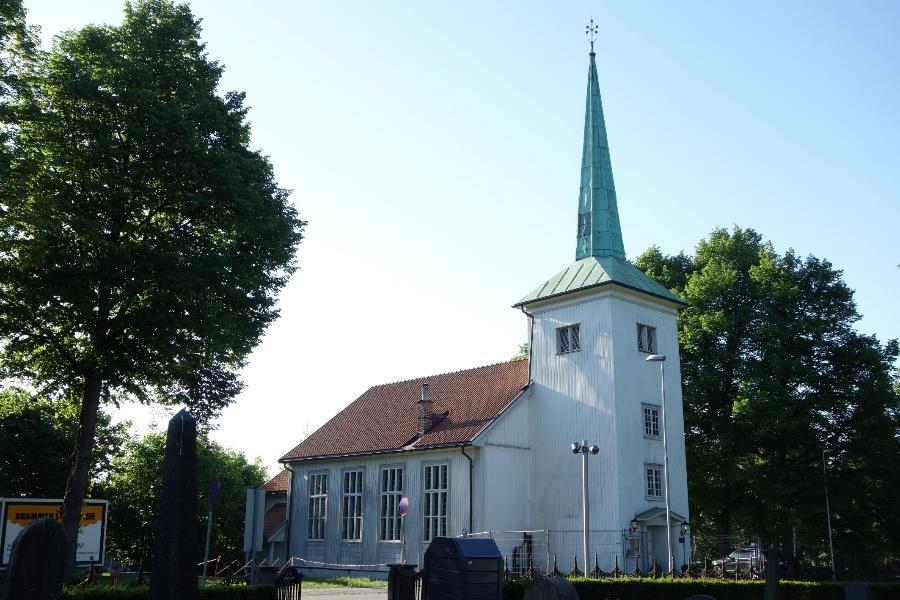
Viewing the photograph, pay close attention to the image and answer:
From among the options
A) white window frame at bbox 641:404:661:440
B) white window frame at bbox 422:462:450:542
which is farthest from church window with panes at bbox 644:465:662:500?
white window frame at bbox 422:462:450:542

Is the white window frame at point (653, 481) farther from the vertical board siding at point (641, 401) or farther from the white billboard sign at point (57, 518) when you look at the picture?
the white billboard sign at point (57, 518)

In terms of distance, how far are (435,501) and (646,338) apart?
1022 centimetres

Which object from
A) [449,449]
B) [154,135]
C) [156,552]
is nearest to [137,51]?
[154,135]

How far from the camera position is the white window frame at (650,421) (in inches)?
1155

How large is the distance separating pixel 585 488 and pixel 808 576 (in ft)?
37.2

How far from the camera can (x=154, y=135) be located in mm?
22609

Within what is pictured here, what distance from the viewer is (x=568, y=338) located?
30.6m

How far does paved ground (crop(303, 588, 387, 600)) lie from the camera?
22.8 metres

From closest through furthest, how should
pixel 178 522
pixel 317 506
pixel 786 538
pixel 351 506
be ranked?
pixel 178 522 < pixel 351 506 < pixel 786 538 < pixel 317 506

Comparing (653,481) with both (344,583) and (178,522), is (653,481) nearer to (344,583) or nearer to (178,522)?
(344,583)

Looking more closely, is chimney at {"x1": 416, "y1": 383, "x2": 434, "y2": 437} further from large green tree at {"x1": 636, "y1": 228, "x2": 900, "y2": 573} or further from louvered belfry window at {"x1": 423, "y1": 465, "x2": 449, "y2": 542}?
large green tree at {"x1": 636, "y1": 228, "x2": 900, "y2": 573}

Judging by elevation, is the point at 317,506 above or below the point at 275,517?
above

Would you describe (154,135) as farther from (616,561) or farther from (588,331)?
(616,561)

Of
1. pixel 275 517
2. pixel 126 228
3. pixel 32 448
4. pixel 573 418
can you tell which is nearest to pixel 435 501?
pixel 573 418
